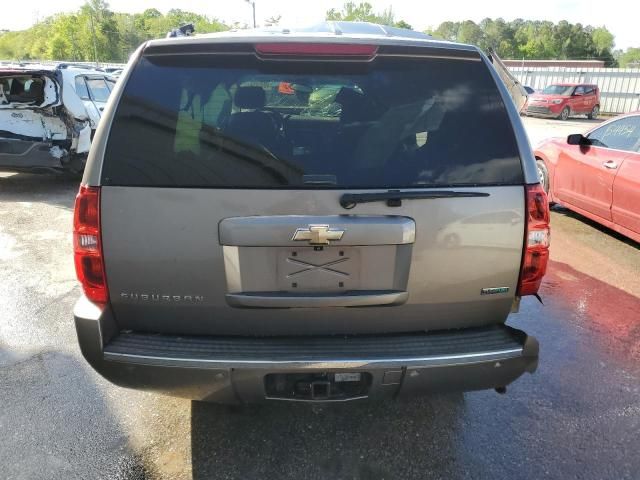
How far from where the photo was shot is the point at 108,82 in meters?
9.59

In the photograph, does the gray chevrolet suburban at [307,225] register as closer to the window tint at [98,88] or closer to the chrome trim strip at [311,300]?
the chrome trim strip at [311,300]

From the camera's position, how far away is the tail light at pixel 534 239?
7.20ft

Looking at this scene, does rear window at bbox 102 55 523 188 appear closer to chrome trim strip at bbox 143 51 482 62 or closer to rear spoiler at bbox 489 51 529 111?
chrome trim strip at bbox 143 51 482 62

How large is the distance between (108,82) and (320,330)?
29.8 feet

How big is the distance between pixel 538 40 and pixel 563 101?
67.4 meters

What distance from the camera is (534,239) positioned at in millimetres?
2225

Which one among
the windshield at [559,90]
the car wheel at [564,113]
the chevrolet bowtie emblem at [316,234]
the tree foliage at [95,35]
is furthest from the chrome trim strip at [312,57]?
the tree foliage at [95,35]

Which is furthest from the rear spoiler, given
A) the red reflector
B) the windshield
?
the windshield

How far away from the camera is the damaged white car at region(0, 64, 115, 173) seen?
758 centimetres

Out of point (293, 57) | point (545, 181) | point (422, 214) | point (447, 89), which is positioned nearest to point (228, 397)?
point (422, 214)

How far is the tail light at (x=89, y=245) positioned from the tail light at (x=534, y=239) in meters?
1.85

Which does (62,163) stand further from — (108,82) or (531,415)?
(531,415)

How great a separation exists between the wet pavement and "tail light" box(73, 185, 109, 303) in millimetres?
936

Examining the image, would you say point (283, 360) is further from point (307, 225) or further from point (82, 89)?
point (82, 89)
